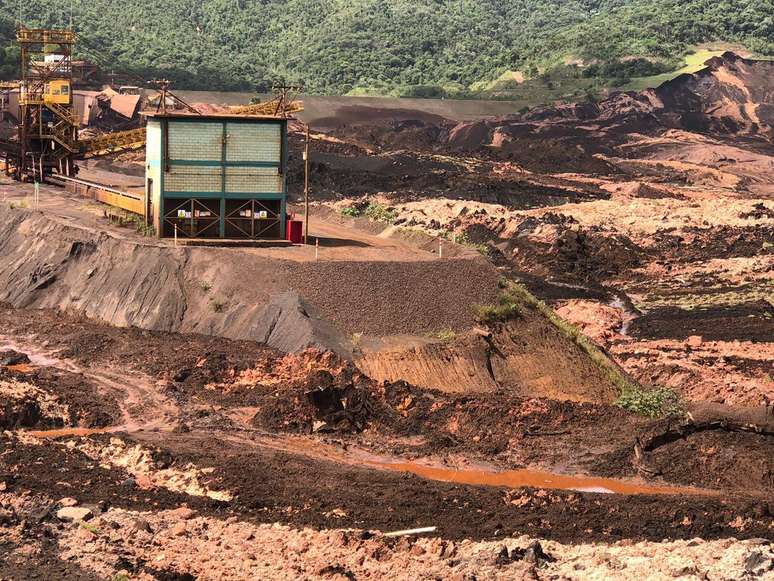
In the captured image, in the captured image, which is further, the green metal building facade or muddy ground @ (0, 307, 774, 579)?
the green metal building facade

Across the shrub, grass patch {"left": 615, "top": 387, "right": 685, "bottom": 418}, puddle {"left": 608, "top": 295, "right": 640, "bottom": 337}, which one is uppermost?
grass patch {"left": 615, "top": 387, "right": 685, "bottom": 418}

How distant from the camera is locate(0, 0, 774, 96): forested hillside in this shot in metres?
155

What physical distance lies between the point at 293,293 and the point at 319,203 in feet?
116

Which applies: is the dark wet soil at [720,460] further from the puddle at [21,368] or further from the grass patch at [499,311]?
the puddle at [21,368]

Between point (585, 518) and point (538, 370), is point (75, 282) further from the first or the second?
point (585, 518)

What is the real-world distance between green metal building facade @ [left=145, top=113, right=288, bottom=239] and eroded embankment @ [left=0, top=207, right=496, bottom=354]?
176 centimetres

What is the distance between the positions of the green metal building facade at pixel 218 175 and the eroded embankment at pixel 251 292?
1.76 metres

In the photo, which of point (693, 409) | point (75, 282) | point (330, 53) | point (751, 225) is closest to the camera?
point (693, 409)

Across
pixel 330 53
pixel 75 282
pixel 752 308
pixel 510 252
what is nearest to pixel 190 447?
pixel 75 282

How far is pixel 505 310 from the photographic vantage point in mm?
43594

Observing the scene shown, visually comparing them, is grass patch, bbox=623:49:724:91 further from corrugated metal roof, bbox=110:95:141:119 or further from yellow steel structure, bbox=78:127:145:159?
yellow steel structure, bbox=78:127:145:159

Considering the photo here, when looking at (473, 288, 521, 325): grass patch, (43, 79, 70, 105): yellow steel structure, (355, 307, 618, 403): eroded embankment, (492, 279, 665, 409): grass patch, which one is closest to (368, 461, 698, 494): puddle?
(355, 307, 618, 403): eroded embankment

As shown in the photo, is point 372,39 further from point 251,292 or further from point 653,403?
point 653,403

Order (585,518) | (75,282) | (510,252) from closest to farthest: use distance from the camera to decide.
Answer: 1. (585,518)
2. (75,282)
3. (510,252)
